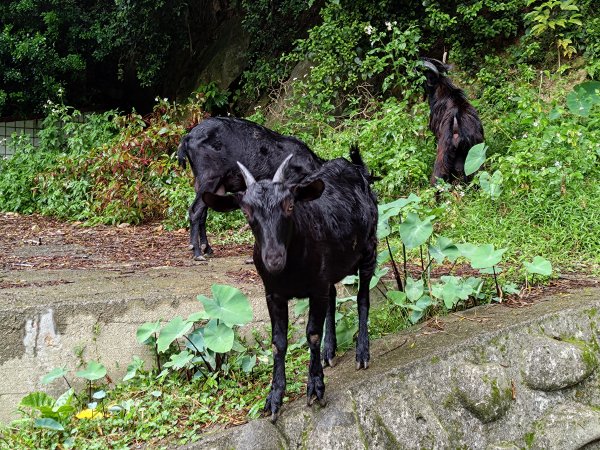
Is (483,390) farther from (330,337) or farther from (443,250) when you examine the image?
(443,250)

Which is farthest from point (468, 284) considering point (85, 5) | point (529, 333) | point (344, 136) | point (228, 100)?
point (85, 5)

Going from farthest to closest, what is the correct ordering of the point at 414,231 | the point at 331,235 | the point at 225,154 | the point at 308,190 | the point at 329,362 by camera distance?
the point at 225,154 < the point at 414,231 < the point at 329,362 < the point at 331,235 < the point at 308,190

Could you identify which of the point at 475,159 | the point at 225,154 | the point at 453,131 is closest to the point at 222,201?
the point at 475,159

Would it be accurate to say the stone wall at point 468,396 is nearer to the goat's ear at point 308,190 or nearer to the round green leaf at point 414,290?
the round green leaf at point 414,290

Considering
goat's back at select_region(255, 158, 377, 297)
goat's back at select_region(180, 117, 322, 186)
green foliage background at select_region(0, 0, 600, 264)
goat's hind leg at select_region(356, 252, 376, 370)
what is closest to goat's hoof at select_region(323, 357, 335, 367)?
goat's hind leg at select_region(356, 252, 376, 370)

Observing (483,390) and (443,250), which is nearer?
(483,390)

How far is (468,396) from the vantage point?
3.86 metres

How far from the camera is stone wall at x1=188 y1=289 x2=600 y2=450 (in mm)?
3615

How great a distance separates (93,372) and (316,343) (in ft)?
4.97

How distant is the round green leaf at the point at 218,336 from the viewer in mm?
4090

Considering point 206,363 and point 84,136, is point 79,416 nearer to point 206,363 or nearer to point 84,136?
point 206,363

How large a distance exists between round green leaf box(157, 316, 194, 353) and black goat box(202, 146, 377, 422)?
31.0 inches

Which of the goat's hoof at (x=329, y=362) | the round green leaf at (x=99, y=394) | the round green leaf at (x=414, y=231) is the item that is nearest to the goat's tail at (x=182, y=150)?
the round green leaf at (x=414, y=231)

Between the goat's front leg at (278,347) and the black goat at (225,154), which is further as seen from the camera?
the black goat at (225,154)
